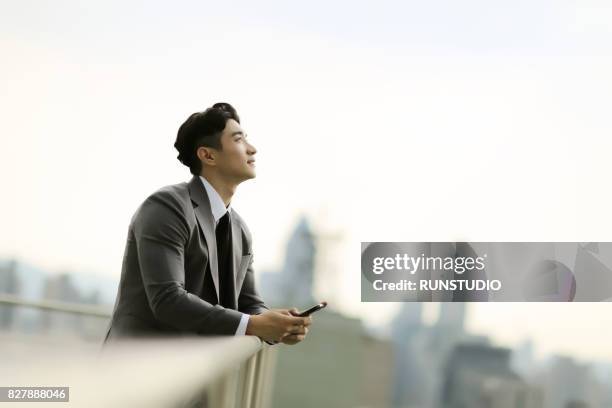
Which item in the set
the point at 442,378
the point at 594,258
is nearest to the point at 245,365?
the point at 594,258

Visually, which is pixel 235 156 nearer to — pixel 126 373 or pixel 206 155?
pixel 206 155

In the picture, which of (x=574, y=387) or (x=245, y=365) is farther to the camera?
(x=574, y=387)

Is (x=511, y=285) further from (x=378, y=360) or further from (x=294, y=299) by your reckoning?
(x=294, y=299)

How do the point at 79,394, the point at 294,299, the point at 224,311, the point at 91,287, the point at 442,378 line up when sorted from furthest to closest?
the point at 442,378 → the point at 294,299 → the point at 91,287 → the point at 224,311 → the point at 79,394

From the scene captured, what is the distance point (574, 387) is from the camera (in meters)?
41.4

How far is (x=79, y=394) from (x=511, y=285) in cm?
4218

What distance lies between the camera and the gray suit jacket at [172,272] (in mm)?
1289

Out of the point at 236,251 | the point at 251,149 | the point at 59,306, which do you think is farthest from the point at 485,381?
the point at 236,251

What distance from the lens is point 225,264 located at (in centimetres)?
150

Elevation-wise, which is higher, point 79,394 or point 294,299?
point 294,299

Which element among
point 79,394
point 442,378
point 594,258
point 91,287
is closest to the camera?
point 79,394

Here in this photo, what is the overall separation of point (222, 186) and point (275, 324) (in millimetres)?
337

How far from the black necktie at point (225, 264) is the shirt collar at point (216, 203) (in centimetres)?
1

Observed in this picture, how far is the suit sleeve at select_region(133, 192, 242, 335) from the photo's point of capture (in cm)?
128
